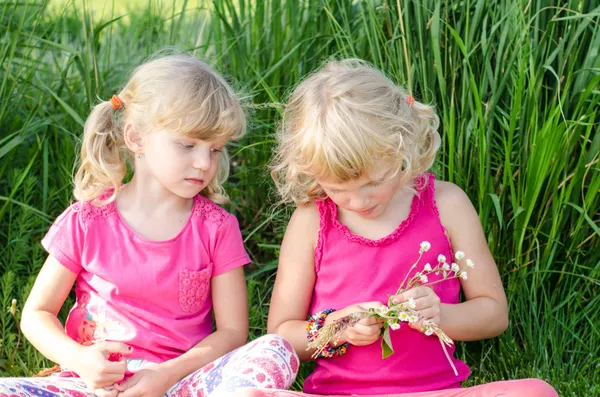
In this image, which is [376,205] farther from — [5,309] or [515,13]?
[5,309]

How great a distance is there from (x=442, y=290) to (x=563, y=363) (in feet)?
1.77

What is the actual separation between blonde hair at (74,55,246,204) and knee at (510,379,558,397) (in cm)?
102

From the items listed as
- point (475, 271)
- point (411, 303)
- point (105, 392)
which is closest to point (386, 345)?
point (411, 303)

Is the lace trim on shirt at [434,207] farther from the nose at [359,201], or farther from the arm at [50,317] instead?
the arm at [50,317]

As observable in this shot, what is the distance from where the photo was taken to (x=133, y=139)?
2.67 m

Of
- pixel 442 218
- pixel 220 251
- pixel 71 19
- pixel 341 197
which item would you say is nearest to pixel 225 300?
pixel 220 251

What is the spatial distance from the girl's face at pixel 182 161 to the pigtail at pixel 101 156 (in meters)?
0.15

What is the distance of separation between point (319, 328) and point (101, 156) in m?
0.81

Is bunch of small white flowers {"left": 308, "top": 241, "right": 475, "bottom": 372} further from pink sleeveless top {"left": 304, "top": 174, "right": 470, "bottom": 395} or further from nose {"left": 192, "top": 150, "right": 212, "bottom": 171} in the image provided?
nose {"left": 192, "top": 150, "right": 212, "bottom": 171}

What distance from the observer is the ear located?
2.66 metres

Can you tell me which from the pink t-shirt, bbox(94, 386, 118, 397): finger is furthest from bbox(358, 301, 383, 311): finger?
bbox(94, 386, 118, 397): finger

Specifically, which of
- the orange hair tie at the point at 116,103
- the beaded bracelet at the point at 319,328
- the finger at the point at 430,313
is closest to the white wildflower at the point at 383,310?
the finger at the point at 430,313

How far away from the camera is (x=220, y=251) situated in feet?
8.82

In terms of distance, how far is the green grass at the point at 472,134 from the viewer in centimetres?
285
